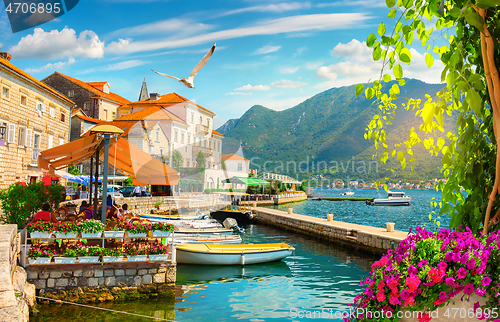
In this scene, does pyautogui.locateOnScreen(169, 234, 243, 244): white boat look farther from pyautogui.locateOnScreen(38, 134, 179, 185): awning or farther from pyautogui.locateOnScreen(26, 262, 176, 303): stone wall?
pyautogui.locateOnScreen(26, 262, 176, 303): stone wall

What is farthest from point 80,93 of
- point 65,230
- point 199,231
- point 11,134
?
point 65,230

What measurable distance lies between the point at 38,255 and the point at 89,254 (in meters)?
1.35

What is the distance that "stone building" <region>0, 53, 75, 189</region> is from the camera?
910 inches

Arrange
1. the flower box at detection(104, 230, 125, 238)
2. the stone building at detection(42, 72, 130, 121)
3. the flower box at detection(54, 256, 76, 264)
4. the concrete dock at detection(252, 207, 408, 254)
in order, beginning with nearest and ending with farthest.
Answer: the flower box at detection(54, 256, 76, 264) → the flower box at detection(104, 230, 125, 238) → the concrete dock at detection(252, 207, 408, 254) → the stone building at detection(42, 72, 130, 121)

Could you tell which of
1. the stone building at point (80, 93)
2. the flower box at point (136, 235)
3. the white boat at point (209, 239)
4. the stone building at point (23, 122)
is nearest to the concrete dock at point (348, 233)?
the white boat at point (209, 239)

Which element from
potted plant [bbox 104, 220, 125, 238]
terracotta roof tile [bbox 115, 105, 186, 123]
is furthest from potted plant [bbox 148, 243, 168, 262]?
terracotta roof tile [bbox 115, 105, 186, 123]

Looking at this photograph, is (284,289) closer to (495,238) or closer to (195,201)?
(495,238)

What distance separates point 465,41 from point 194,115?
215 feet

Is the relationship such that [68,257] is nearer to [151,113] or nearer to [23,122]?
[23,122]

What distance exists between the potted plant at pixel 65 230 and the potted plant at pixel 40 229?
155 mm

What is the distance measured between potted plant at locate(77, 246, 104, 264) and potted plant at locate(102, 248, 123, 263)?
0.14m

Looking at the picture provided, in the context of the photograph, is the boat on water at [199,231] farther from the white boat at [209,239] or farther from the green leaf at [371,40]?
the green leaf at [371,40]

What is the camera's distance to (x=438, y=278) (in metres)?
3.04

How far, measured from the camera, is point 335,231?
22.3 metres
